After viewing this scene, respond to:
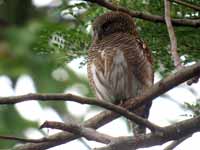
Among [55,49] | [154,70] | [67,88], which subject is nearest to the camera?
[55,49]

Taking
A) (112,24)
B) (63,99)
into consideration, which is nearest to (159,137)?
(63,99)

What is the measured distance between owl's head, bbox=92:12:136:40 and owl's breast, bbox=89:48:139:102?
13 cm

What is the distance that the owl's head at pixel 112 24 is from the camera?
3.87 metres

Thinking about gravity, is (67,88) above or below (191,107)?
below

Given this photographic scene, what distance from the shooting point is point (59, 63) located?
11.7ft

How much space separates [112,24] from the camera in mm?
4043

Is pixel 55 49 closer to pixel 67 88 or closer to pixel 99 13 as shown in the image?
pixel 99 13

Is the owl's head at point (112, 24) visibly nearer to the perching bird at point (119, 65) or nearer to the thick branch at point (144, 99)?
the perching bird at point (119, 65)

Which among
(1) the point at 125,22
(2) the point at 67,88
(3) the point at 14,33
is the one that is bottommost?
(2) the point at 67,88

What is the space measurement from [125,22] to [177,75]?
4.32 ft

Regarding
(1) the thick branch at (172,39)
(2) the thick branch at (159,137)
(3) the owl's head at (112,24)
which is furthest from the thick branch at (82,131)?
(3) the owl's head at (112,24)

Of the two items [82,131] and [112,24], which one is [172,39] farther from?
[112,24]

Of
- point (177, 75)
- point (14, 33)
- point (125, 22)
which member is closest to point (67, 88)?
point (14, 33)

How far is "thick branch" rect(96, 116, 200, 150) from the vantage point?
268 centimetres
